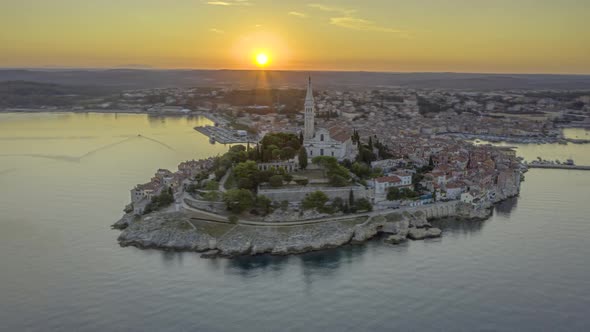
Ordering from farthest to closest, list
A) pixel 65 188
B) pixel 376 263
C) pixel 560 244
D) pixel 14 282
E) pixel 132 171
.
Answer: pixel 132 171 → pixel 65 188 → pixel 560 244 → pixel 376 263 → pixel 14 282

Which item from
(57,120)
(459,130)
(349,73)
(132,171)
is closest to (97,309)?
(132,171)

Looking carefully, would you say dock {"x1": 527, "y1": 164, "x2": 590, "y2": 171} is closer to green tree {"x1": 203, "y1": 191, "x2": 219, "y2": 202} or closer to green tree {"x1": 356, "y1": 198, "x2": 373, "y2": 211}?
green tree {"x1": 356, "y1": 198, "x2": 373, "y2": 211}

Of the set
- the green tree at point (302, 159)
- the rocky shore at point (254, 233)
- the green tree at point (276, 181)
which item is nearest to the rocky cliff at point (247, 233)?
the rocky shore at point (254, 233)

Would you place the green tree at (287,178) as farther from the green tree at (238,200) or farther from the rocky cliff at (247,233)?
the rocky cliff at (247,233)

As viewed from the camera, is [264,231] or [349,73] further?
[349,73]

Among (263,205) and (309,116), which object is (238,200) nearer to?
(263,205)

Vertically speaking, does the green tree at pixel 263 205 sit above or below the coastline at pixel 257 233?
above

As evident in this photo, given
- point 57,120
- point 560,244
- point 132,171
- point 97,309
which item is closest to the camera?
point 97,309

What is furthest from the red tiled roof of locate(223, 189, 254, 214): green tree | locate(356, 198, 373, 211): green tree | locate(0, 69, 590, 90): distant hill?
locate(0, 69, 590, 90): distant hill

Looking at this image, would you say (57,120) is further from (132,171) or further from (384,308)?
(384,308)
